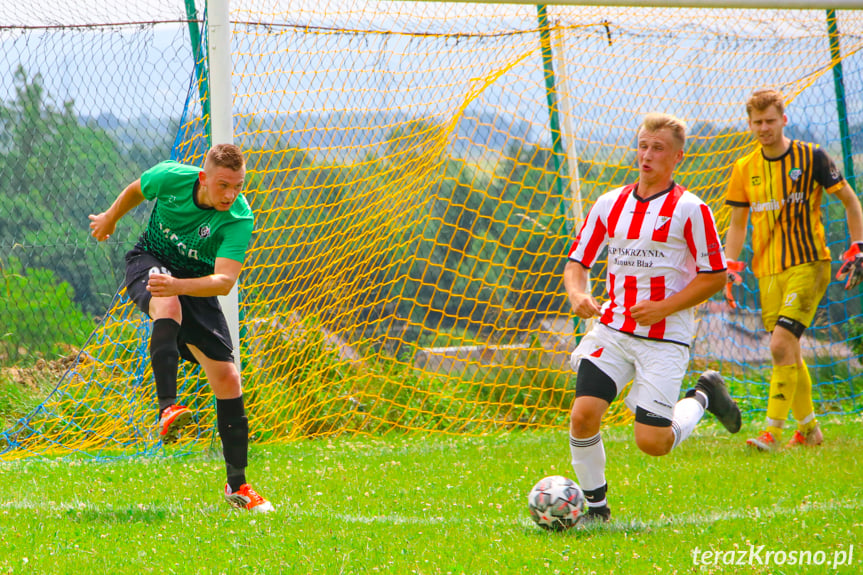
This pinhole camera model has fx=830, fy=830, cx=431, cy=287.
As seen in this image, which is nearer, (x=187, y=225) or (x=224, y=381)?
(x=187, y=225)

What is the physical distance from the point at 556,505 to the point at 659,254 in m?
1.24

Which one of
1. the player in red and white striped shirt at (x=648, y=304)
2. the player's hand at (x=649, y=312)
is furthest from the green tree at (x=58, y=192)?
the player's hand at (x=649, y=312)

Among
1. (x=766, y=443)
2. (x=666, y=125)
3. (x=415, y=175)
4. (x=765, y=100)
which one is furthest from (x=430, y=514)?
(x=765, y=100)

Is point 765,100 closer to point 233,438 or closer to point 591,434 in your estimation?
point 591,434

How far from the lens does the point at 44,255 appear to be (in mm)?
7953

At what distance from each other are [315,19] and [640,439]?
4457 millimetres

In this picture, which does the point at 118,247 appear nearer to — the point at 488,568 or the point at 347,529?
the point at 347,529

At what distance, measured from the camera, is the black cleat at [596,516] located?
3.72m

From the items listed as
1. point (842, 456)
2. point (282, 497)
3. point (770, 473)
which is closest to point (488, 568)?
point (282, 497)

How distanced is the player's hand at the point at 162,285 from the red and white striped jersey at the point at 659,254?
1984 mm

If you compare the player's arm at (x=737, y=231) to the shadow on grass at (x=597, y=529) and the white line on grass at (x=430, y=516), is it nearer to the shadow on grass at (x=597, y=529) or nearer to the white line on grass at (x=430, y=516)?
the white line on grass at (x=430, y=516)

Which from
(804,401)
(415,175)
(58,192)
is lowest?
(804,401)

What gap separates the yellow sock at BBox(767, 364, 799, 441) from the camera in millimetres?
5688

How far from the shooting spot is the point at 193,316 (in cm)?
418
